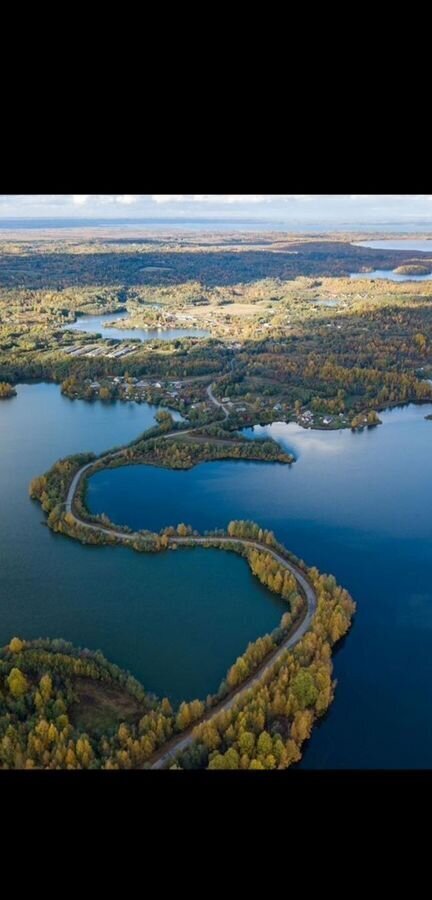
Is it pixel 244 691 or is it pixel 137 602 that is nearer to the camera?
pixel 244 691

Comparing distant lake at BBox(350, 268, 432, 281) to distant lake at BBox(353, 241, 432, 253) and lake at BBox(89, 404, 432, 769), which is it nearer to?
distant lake at BBox(353, 241, 432, 253)

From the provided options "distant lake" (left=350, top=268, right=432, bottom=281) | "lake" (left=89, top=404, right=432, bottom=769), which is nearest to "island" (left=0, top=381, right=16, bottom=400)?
"lake" (left=89, top=404, right=432, bottom=769)

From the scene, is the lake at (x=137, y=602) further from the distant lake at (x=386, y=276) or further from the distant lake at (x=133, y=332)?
the distant lake at (x=386, y=276)

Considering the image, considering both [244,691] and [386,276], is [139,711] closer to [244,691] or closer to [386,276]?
[244,691]

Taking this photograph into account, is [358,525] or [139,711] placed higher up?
[358,525]

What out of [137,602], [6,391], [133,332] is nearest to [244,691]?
[137,602]

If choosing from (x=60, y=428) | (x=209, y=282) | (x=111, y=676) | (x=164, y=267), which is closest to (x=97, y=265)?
(x=164, y=267)
